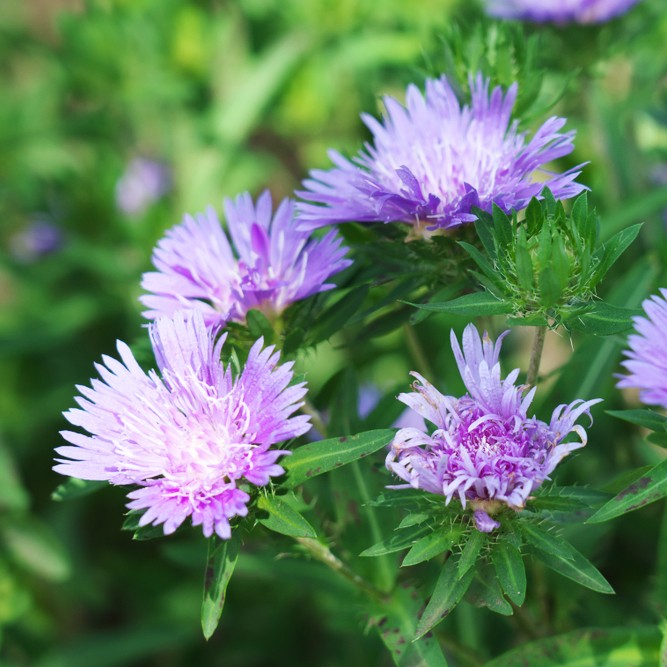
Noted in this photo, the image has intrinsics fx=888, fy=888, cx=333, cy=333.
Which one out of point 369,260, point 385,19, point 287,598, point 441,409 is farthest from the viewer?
point 385,19

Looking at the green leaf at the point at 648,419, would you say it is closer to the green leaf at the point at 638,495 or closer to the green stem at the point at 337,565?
the green leaf at the point at 638,495

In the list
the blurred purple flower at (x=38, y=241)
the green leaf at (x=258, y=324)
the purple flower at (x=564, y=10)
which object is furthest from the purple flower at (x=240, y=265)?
the blurred purple flower at (x=38, y=241)

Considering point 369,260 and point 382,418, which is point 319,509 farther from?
point 369,260

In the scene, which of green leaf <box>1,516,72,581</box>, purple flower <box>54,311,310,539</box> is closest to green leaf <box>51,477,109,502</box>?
purple flower <box>54,311,310,539</box>

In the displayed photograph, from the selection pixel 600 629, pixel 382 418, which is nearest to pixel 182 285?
pixel 382 418

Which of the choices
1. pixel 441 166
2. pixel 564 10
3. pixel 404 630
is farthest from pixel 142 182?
pixel 404 630

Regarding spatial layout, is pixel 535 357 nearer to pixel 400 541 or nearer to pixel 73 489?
pixel 400 541
